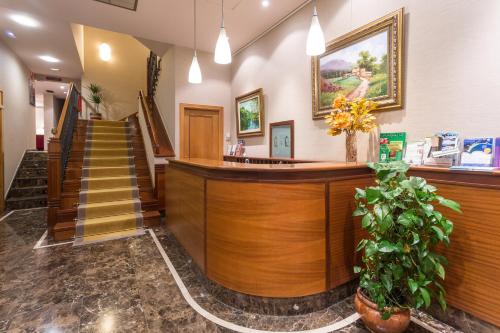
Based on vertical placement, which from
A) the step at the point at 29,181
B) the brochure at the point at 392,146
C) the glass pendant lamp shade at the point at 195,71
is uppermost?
the glass pendant lamp shade at the point at 195,71

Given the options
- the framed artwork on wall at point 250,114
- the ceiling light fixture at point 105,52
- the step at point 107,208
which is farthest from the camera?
the ceiling light fixture at point 105,52

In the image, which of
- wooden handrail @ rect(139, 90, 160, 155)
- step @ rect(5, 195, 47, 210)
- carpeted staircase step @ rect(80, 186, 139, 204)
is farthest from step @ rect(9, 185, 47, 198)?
wooden handrail @ rect(139, 90, 160, 155)

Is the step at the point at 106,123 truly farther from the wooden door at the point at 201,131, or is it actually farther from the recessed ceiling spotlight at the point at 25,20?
the wooden door at the point at 201,131

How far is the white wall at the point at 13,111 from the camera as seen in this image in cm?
488

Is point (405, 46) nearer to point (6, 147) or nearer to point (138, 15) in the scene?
point (138, 15)

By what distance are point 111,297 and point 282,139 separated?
9.90ft

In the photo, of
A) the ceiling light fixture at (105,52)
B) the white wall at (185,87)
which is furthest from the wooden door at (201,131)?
the ceiling light fixture at (105,52)

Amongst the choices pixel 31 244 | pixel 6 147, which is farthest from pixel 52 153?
pixel 6 147

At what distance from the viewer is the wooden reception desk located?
64.2 inches

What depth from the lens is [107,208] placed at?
393 centimetres

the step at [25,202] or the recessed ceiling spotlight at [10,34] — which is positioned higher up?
the recessed ceiling spotlight at [10,34]

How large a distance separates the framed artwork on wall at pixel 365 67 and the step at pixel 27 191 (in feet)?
19.9

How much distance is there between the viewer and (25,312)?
1.91 metres

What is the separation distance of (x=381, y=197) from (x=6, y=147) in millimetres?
6794
